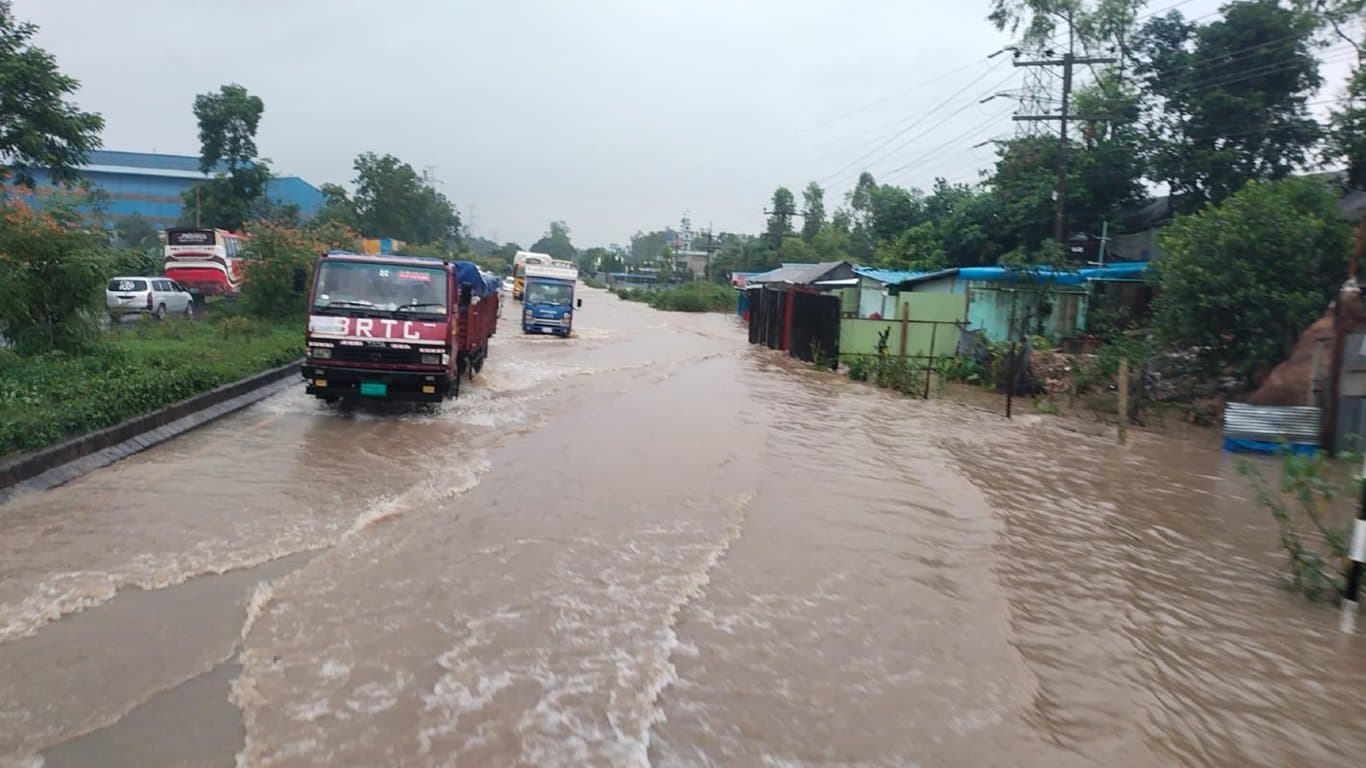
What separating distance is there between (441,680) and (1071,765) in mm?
2950

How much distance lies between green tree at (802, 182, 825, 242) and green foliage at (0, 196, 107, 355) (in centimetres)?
7197

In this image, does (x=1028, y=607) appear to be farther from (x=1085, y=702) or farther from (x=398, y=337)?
(x=398, y=337)

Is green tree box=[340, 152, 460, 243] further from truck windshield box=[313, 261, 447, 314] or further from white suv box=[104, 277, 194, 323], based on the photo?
truck windshield box=[313, 261, 447, 314]

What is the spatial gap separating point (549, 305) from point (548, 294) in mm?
385

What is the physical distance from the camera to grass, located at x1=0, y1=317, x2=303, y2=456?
8.36 metres

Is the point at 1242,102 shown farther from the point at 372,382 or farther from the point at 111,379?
the point at 111,379

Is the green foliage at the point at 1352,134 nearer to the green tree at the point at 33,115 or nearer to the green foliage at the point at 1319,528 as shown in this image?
the green foliage at the point at 1319,528

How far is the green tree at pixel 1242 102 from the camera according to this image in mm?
22953

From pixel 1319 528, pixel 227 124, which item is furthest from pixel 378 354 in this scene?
pixel 227 124

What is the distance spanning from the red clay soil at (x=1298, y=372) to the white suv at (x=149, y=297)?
2247 cm

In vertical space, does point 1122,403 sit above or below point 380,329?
below

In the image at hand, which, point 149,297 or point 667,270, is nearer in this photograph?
point 149,297

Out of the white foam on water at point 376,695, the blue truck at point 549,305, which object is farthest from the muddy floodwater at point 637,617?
the blue truck at point 549,305

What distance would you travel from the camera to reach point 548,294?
2977 cm
